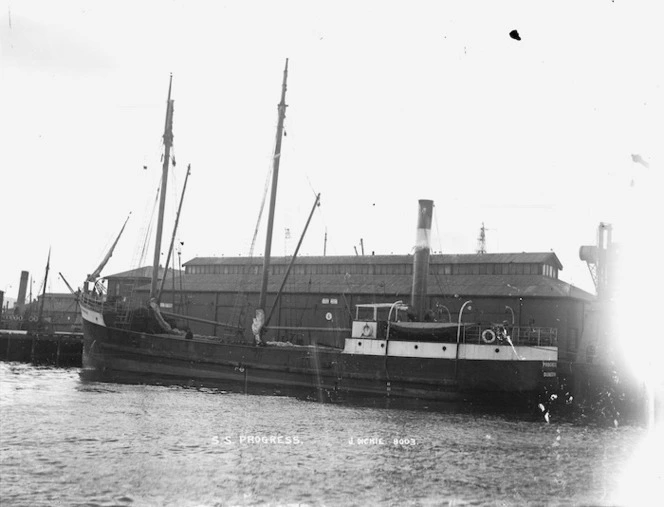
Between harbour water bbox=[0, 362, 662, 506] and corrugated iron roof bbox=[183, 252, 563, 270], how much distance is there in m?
23.0

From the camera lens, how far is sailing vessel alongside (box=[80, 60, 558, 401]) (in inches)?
1230

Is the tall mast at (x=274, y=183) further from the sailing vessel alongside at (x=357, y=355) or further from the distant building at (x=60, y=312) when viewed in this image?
the distant building at (x=60, y=312)

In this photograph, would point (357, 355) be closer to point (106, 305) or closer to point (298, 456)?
point (298, 456)

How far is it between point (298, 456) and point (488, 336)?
16416mm

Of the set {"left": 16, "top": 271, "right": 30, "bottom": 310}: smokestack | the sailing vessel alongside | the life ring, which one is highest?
{"left": 16, "top": 271, "right": 30, "bottom": 310}: smokestack

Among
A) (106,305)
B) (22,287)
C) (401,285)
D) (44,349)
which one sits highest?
(401,285)

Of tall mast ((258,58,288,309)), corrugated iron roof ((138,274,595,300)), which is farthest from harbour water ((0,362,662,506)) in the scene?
corrugated iron roof ((138,274,595,300))

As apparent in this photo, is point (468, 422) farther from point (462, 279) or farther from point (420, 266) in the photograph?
point (462, 279)

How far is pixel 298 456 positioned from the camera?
58.4 ft

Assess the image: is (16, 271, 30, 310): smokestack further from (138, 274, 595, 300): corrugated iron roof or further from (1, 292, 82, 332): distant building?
(138, 274, 595, 300): corrugated iron roof

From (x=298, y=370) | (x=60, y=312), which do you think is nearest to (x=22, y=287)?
(x=60, y=312)

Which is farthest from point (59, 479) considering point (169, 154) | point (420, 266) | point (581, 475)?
point (169, 154)

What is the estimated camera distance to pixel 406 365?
32719 mm

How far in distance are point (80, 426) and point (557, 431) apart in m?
16.1
